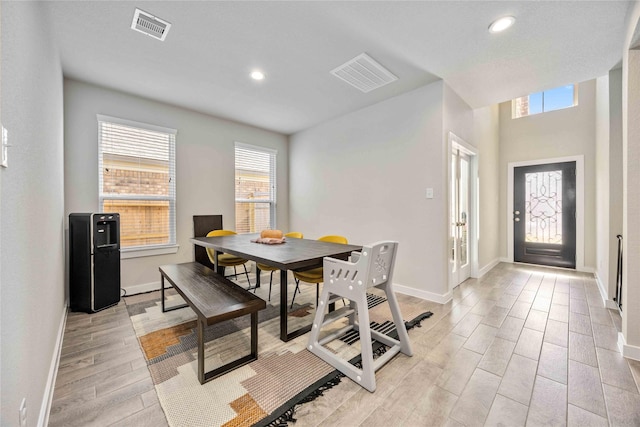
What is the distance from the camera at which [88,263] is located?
8.95 feet

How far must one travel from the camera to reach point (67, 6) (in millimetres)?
1925

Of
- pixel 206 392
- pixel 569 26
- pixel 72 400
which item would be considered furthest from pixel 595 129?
pixel 72 400

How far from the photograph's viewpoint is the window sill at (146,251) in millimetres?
3362

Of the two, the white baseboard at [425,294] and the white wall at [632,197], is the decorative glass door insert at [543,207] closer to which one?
the white baseboard at [425,294]

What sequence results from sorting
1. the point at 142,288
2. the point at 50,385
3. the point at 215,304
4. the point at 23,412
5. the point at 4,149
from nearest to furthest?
the point at 4,149
the point at 23,412
the point at 50,385
the point at 215,304
the point at 142,288

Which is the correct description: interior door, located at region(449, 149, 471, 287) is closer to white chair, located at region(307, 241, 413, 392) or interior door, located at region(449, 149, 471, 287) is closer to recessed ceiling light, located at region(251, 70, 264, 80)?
white chair, located at region(307, 241, 413, 392)

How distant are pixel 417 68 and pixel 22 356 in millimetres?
3641

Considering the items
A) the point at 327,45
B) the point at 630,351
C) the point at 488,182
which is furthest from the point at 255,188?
the point at 630,351

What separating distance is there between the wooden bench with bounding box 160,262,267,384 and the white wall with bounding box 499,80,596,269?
5.48 metres

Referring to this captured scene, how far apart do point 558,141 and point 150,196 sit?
7.01m

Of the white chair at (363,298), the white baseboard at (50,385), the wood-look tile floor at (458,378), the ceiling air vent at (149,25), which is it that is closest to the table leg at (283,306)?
the white chair at (363,298)

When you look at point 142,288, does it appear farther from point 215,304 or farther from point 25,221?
Answer: point 25,221

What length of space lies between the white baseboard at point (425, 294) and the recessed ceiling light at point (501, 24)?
2.71 m

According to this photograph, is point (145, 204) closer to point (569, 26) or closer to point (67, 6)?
point (67, 6)
